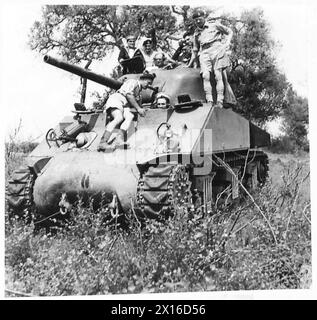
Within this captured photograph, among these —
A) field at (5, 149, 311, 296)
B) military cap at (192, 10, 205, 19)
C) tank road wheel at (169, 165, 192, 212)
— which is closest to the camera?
field at (5, 149, 311, 296)

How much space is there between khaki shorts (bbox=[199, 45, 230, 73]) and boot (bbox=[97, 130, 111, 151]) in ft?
7.10

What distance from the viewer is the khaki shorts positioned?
9.36m

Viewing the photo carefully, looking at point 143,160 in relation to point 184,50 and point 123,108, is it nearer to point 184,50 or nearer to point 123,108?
→ point 123,108

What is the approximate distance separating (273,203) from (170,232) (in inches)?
68.2

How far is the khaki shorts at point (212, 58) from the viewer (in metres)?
9.36

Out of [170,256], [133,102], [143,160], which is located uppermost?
[133,102]

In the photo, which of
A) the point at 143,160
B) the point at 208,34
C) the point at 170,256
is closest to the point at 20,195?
the point at 143,160

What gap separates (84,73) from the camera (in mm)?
9039

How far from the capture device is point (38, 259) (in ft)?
24.2

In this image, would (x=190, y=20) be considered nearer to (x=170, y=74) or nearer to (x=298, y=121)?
(x=170, y=74)

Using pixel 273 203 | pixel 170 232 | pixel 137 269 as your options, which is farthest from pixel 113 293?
pixel 273 203

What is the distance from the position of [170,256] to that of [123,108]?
2690 mm

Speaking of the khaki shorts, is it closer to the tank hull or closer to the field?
the tank hull

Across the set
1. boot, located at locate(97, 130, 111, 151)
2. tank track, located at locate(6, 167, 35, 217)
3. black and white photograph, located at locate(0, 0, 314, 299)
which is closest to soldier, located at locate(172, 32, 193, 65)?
black and white photograph, located at locate(0, 0, 314, 299)
